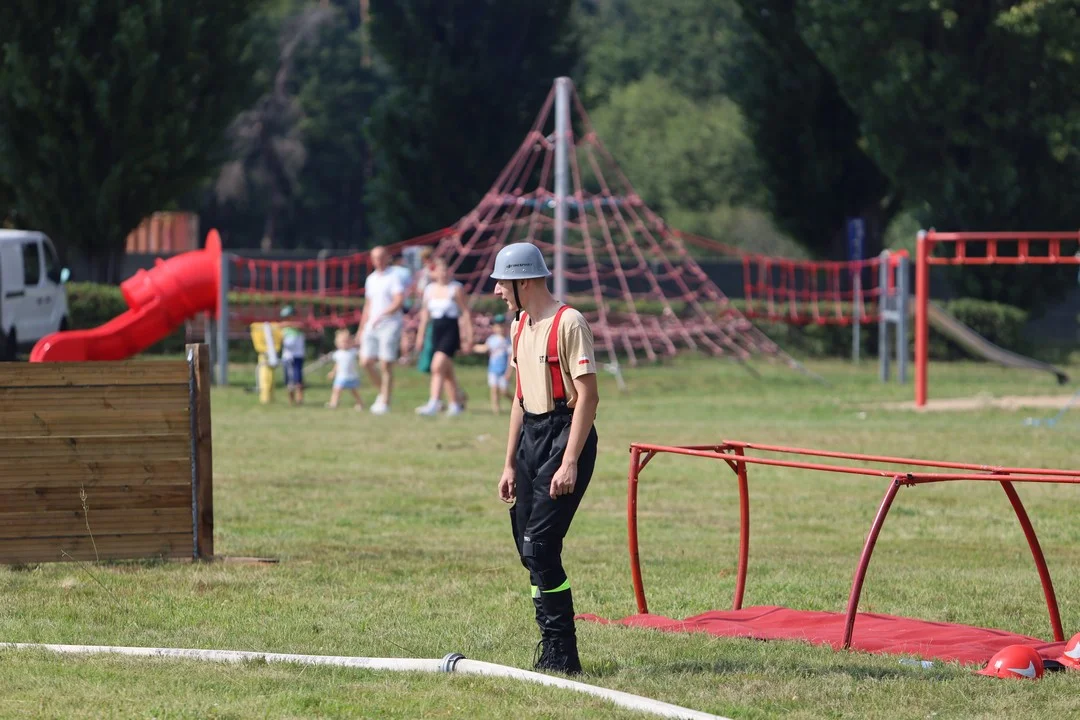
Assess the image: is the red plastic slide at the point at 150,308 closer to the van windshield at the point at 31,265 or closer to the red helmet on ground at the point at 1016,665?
the van windshield at the point at 31,265

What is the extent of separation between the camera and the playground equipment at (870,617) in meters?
7.07

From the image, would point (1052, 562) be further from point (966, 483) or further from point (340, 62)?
point (340, 62)

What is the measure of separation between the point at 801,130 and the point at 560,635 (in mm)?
33337

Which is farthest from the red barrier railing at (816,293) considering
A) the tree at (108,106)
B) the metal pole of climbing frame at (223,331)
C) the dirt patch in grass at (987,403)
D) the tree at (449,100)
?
the metal pole of climbing frame at (223,331)

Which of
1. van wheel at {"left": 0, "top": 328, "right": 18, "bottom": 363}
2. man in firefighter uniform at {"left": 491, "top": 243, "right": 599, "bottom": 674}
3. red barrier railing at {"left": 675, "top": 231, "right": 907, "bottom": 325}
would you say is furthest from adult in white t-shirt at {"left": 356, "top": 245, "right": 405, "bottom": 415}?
red barrier railing at {"left": 675, "top": 231, "right": 907, "bottom": 325}

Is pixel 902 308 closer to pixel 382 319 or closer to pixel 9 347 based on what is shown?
pixel 382 319

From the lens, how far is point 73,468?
9352mm

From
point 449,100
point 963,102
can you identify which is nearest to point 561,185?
point 963,102

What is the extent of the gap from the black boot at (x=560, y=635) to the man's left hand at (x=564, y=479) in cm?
49

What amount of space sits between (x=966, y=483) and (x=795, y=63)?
982 inches

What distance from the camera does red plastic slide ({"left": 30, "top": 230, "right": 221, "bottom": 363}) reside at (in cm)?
2161

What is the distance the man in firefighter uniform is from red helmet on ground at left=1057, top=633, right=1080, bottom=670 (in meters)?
2.06

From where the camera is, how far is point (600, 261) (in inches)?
2023

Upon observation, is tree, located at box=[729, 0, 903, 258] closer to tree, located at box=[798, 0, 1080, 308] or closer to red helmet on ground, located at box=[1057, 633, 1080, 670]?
tree, located at box=[798, 0, 1080, 308]
